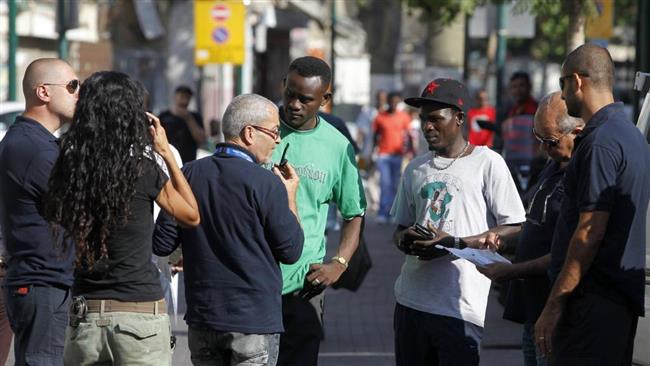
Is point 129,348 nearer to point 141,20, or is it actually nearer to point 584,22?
point 584,22

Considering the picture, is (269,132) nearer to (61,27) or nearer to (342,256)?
(342,256)

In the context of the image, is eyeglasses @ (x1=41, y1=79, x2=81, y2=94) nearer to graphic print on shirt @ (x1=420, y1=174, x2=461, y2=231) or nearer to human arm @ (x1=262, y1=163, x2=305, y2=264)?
human arm @ (x1=262, y1=163, x2=305, y2=264)

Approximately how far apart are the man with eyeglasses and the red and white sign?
17119mm

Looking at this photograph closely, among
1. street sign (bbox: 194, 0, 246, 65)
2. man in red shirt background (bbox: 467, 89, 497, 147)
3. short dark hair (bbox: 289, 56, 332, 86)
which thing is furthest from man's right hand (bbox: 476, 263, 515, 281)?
street sign (bbox: 194, 0, 246, 65)

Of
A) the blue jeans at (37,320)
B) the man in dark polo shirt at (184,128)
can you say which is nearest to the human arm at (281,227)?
the blue jeans at (37,320)

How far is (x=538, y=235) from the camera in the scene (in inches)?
245

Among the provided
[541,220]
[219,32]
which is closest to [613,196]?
[541,220]

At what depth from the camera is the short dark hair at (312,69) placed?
6602 millimetres

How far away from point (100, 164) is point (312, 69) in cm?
165

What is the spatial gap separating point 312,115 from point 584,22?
9.48 meters

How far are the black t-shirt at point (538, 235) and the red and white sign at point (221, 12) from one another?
17157 millimetres

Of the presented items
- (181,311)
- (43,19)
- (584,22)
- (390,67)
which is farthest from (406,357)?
(390,67)

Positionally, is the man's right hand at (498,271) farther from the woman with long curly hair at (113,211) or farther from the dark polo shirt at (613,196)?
the woman with long curly hair at (113,211)

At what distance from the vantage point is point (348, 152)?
6648mm
